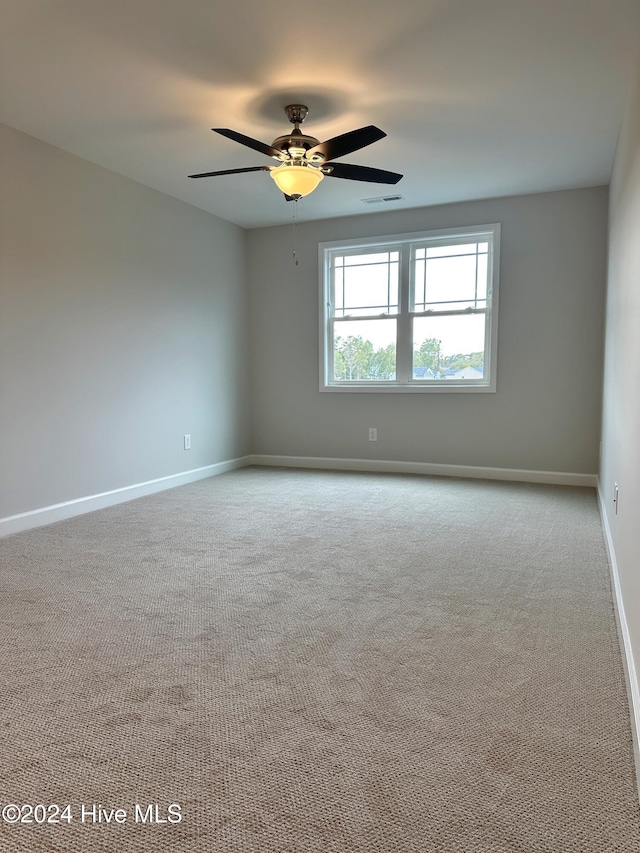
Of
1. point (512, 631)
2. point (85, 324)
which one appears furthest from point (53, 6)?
point (512, 631)

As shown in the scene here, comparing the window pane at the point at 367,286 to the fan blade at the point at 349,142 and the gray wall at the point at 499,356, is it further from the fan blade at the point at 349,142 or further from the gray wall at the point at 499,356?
the fan blade at the point at 349,142

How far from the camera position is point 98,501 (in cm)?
414

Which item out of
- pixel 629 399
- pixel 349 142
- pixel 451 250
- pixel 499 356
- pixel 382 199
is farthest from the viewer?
pixel 451 250

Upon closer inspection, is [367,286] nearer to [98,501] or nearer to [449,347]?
[449,347]

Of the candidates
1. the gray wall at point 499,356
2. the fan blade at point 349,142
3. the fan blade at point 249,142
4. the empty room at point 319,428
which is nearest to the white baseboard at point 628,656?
the empty room at point 319,428

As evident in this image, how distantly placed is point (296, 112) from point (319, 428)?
10.8 feet

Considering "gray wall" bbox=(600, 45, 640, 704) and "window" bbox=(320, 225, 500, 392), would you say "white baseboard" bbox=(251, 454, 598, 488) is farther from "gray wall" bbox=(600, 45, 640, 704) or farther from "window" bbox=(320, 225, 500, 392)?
"gray wall" bbox=(600, 45, 640, 704)

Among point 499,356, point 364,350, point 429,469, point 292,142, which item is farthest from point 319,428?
point 292,142

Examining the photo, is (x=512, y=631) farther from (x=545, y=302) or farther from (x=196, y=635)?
(x=545, y=302)

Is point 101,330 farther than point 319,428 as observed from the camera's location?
No

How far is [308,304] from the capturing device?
19.1 feet

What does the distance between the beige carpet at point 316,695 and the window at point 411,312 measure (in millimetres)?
2386

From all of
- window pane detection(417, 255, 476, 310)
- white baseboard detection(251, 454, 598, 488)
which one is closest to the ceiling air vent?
window pane detection(417, 255, 476, 310)

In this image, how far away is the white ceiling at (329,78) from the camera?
2326mm
